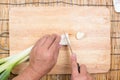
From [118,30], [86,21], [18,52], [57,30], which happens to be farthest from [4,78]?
[118,30]

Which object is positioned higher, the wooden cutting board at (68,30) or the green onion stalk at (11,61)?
the wooden cutting board at (68,30)

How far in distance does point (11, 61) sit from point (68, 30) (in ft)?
0.88

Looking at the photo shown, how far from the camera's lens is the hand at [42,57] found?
2.97 feet

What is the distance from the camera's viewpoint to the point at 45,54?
0.92 meters

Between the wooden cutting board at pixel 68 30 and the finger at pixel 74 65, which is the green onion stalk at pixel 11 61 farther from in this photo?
the finger at pixel 74 65

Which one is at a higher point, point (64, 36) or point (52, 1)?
point (52, 1)

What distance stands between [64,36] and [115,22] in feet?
0.79

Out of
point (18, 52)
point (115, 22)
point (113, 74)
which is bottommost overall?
point (113, 74)

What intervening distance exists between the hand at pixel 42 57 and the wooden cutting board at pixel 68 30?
8 centimetres

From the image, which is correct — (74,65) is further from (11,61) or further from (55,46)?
(11,61)

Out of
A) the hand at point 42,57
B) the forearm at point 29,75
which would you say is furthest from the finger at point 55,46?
the forearm at point 29,75

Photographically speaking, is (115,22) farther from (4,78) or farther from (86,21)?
(4,78)

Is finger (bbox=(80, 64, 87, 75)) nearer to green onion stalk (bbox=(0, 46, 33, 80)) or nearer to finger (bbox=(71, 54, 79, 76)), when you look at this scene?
finger (bbox=(71, 54, 79, 76))

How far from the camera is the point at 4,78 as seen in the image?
3.18 feet
